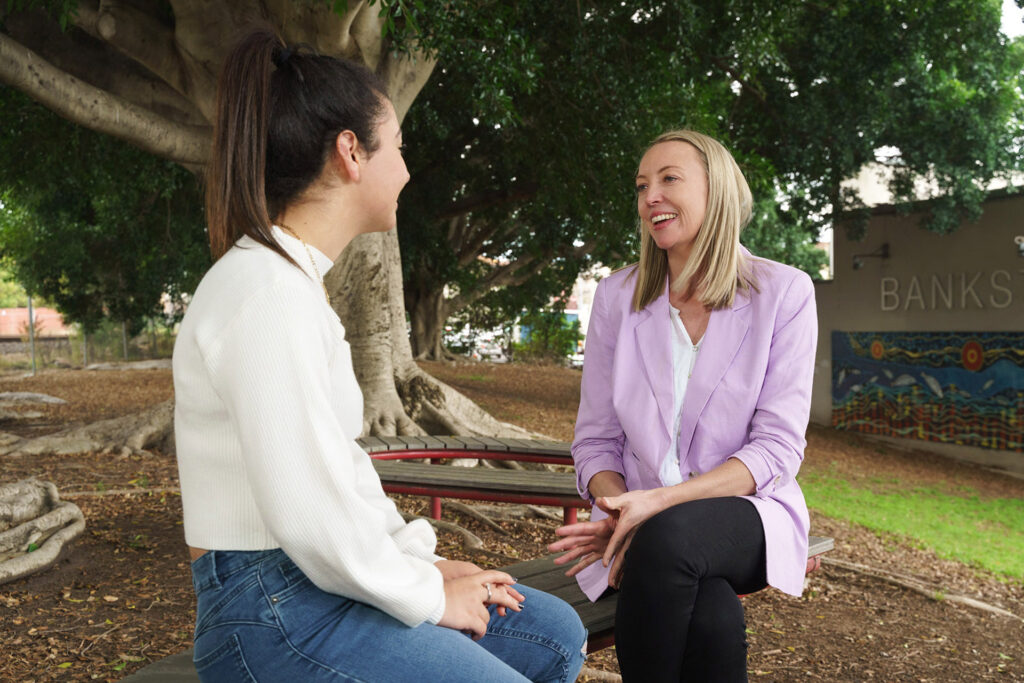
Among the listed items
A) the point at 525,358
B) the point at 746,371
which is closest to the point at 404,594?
the point at 746,371

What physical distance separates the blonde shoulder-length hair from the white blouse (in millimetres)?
104

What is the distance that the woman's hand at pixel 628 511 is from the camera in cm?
232

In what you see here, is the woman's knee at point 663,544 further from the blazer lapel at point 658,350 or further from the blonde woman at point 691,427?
the blazer lapel at point 658,350

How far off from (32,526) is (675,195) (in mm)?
3571

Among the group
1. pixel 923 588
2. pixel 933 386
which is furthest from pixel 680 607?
pixel 933 386

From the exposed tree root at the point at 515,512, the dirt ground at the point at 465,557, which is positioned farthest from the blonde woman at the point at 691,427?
the exposed tree root at the point at 515,512

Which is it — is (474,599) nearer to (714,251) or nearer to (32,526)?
(714,251)

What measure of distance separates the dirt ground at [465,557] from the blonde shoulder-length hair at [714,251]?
1.76m

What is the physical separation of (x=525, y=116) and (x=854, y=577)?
6145mm

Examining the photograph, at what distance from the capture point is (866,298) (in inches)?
632

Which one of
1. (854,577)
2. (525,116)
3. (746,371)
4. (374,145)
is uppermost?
(525,116)

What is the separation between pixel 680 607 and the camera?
213 cm

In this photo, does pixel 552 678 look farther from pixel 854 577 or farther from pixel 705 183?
pixel 854 577

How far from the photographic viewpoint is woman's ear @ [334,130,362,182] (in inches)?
58.6
